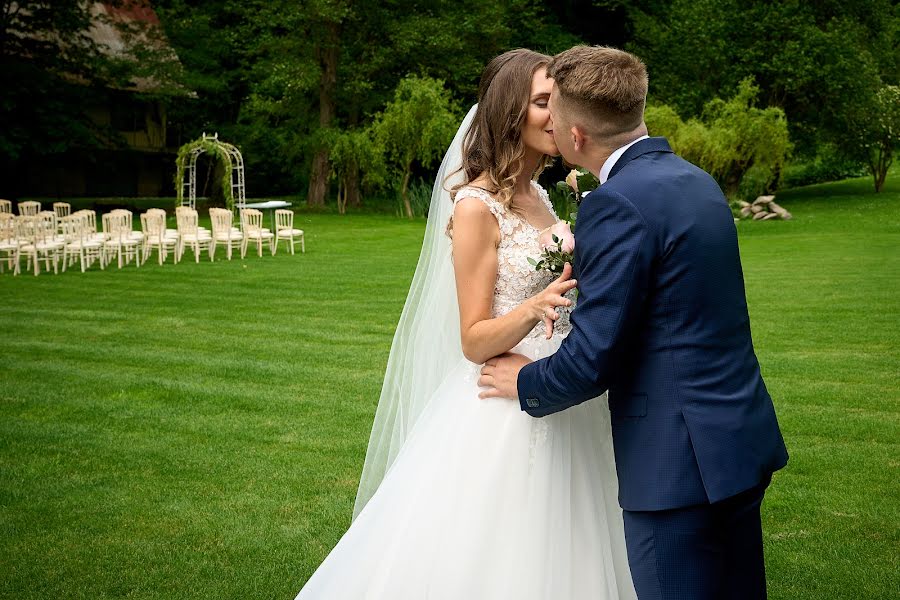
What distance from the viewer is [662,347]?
2520 millimetres

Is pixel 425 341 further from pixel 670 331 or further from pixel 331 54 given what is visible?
pixel 331 54

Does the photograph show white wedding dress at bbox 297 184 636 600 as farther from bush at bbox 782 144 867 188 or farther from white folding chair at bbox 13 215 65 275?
bush at bbox 782 144 867 188

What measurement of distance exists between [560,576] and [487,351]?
78 cm

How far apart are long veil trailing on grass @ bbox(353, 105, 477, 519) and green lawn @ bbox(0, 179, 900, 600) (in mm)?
1114

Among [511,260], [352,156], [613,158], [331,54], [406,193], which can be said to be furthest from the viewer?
[331,54]

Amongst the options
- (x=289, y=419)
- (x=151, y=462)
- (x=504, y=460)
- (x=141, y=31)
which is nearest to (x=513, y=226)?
(x=504, y=460)

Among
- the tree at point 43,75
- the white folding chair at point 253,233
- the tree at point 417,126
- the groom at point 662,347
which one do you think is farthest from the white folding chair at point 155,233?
the groom at point 662,347

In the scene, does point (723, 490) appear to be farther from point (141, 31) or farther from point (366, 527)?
point (141, 31)

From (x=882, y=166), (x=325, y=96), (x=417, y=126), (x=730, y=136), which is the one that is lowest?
(x=882, y=166)

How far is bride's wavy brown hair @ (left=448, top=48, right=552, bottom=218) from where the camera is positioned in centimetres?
335

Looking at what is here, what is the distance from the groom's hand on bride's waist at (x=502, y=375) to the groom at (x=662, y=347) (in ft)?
1.77

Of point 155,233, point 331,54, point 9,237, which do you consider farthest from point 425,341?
point 331,54

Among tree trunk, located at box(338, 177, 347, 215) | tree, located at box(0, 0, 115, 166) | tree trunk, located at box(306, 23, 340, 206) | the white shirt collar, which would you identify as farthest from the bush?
the white shirt collar

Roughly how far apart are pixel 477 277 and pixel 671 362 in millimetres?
946
